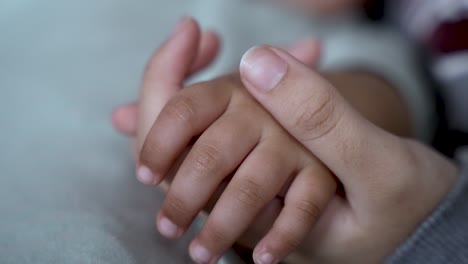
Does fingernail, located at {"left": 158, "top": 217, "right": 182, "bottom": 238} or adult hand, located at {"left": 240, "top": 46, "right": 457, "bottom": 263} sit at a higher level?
adult hand, located at {"left": 240, "top": 46, "right": 457, "bottom": 263}

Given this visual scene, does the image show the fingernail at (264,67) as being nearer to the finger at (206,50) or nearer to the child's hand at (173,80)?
the child's hand at (173,80)

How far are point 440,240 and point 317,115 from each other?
17cm

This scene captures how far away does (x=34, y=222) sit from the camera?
409 mm

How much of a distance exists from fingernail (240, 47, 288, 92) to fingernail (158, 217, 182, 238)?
116 mm

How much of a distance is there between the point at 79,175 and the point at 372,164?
27cm

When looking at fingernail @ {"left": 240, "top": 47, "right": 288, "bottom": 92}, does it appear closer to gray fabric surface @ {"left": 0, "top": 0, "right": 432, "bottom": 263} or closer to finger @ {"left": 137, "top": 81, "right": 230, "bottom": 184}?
finger @ {"left": 137, "top": 81, "right": 230, "bottom": 184}

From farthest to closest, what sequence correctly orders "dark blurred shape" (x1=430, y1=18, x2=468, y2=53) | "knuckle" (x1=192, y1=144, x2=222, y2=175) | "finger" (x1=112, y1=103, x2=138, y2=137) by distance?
"dark blurred shape" (x1=430, y1=18, x2=468, y2=53), "finger" (x1=112, y1=103, x2=138, y2=137), "knuckle" (x1=192, y1=144, x2=222, y2=175)

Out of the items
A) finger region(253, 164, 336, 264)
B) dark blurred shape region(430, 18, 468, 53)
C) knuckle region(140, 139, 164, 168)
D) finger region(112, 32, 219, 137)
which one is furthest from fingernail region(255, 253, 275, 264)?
→ dark blurred shape region(430, 18, 468, 53)

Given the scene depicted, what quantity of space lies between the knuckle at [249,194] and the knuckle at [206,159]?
2 centimetres

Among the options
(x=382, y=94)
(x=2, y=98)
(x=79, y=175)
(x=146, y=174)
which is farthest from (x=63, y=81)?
(x=382, y=94)

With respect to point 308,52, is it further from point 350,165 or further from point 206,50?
point 350,165

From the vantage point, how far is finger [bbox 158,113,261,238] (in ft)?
1.22

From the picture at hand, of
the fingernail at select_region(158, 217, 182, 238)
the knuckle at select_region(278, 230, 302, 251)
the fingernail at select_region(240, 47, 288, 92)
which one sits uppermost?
the fingernail at select_region(240, 47, 288, 92)

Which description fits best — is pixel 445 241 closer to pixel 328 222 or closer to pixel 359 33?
pixel 328 222
